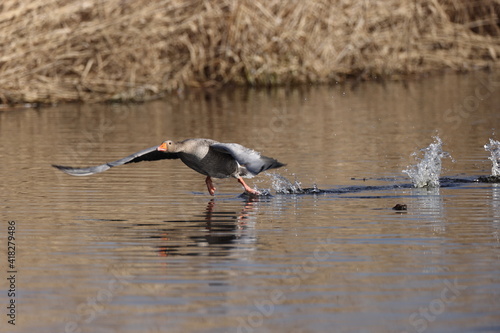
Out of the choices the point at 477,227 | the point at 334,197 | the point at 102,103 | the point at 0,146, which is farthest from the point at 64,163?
the point at 102,103

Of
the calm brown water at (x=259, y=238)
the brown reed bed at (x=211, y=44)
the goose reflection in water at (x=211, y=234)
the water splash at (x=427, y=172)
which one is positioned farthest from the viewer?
the brown reed bed at (x=211, y=44)

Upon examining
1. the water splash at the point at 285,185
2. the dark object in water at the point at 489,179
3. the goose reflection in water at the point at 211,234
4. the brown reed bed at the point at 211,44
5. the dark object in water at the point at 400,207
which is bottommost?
the goose reflection in water at the point at 211,234

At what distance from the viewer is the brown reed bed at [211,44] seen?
62.1ft

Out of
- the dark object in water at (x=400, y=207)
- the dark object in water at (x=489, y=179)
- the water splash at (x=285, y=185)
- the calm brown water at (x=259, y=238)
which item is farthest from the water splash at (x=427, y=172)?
the dark object in water at (x=400, y=207)

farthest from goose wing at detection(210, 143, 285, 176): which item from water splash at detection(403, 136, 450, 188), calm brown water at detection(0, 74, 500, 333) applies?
water splash at detection(403, 136, 450, 188)

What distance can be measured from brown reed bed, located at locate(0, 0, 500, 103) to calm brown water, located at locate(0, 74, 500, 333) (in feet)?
11.8

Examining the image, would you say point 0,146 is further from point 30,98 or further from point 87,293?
point 87,293

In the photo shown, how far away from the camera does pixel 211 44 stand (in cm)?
2178

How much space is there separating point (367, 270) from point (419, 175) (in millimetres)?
3853

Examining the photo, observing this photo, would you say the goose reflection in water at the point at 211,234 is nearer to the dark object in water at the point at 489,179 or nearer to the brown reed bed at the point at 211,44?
the dark object in water at the point at 489,179

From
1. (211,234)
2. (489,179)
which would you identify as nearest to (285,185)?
(489,179)

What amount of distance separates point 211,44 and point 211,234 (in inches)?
547

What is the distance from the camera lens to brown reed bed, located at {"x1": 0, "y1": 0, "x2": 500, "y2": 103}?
1894 centimetres

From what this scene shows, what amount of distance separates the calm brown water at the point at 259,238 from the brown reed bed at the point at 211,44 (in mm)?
3593
